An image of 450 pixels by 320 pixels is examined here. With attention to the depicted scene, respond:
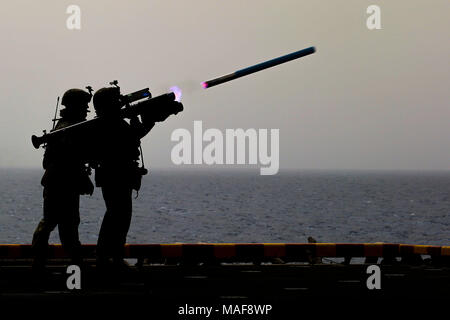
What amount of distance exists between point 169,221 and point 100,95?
81782 millimetres

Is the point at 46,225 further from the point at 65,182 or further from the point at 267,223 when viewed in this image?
the point at 267,223

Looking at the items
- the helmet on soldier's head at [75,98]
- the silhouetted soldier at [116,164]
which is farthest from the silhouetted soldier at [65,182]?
the silhouetted soldier at [116,164]

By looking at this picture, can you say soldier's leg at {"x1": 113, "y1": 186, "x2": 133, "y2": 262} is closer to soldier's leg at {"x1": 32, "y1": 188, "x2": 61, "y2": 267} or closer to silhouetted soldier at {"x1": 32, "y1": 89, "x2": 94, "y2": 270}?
silhouetted soldier at {"x1": 32, "y1": 89, "x2": 94, "y2": 270}

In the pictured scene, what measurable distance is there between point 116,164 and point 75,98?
1.11 m

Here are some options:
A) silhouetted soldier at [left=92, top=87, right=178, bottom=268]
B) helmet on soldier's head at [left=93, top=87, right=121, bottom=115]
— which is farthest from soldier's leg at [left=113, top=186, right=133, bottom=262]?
helmet on soldier's head at [left=93, top=87, right=121, bottom=115]

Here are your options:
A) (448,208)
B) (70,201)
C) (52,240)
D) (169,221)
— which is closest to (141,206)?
(169,221)

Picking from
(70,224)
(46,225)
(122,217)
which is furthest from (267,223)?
(122,217)

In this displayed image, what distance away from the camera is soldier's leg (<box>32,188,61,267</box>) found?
11148 millimetres

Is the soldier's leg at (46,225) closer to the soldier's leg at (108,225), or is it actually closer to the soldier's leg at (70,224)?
the soldier's leg at (70,224)

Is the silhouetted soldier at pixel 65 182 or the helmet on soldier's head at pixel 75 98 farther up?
the helmet on soldier's head at pixel 75 98

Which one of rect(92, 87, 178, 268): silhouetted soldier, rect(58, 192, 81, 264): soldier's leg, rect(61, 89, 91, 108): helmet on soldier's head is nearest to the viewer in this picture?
rect(92, 87, 178, 268): silhouetted soldier

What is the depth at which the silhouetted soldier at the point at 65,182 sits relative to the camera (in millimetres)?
11227

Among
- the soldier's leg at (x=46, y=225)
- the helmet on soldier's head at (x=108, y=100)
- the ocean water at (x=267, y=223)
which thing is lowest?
the ocean water at (x=267, y=223)
